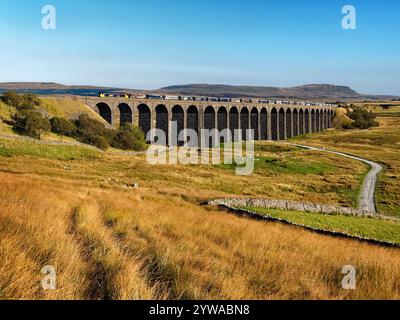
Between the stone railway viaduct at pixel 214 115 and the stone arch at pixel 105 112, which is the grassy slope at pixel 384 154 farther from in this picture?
the stone arch at pixel 105 112

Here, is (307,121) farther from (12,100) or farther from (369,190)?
(12,100)

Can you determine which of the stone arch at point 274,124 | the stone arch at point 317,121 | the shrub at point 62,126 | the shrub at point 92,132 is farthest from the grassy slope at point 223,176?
the stone arch at point 317,121

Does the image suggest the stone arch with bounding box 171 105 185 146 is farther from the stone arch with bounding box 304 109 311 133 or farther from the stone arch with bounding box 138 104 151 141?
the stone arch with bounding box 304 109 311 133

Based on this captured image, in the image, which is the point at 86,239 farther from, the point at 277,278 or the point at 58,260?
the point at 277,278

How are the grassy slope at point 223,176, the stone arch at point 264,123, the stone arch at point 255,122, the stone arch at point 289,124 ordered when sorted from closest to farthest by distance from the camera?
Result: the grassy slope at point 223,176 < the stone arch at point 255,122 < the stone arch at point 264,123 < the stone arch at point 289,124

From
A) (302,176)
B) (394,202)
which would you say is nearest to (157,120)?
(302,176)

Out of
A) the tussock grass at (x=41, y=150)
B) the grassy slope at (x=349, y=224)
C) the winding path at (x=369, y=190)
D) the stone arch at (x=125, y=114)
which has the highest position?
the stone arch at (x=125, y=114)

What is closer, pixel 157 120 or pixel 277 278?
pixel 277 278
